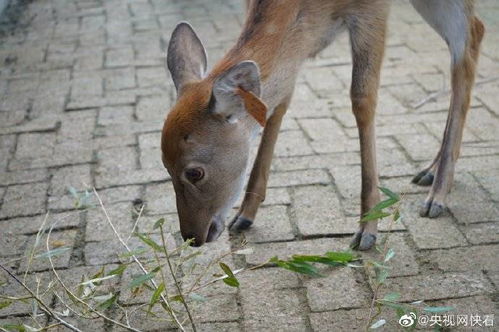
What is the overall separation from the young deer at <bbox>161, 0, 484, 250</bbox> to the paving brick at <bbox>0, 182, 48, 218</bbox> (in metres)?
1.24

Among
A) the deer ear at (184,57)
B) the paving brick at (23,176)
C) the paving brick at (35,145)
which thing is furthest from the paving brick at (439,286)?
the paving brick at (35,145)

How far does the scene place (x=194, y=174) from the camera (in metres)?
3.64

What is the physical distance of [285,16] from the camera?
397 cm

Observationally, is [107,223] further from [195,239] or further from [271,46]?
[271,46]

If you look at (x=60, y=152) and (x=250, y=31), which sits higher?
(x=250, y=31)

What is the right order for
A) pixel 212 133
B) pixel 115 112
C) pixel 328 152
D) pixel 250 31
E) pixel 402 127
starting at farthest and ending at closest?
pixel 115 112 < pixel 402 127 < pixel 328 152 < pixel 250 31 < pixel 212 133

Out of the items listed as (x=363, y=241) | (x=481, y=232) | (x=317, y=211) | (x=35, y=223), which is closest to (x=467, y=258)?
(x=481, y=232)

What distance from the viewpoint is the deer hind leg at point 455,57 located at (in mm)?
4594

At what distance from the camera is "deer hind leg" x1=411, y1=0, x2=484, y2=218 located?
4.59 meters

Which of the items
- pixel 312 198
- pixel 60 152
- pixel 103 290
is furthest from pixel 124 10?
pixel 103 290

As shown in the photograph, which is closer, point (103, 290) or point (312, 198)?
point (103, 290)

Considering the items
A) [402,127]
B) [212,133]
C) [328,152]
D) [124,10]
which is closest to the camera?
[212,133]

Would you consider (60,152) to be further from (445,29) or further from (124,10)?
(124,10)

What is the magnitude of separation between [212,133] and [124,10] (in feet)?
20.2
